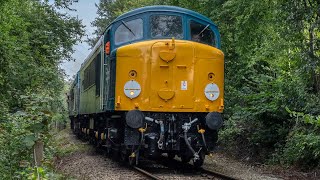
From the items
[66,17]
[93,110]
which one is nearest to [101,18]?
[66,17]

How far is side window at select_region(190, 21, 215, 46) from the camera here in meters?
10.7

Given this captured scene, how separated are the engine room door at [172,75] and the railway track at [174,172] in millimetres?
1479

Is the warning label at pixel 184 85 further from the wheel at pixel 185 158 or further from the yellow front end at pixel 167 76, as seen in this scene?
the wheel at pixel 185 158

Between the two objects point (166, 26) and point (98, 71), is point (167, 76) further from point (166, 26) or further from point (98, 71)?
point (98, 71)

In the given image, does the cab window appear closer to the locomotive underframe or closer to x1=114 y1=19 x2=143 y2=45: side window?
x1=114 y1=19 x2=143 y2=45: side window

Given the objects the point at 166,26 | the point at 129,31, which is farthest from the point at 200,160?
the point at 129,31

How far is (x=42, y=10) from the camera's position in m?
22.9

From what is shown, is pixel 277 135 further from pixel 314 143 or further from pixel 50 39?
pixel 50 39

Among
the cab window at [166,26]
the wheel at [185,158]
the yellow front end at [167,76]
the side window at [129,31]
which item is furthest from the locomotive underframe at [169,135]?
the cab window at [166,26]

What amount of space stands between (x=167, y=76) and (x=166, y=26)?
51.7 inches

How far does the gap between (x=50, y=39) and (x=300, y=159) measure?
49.0ft

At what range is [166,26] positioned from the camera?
1052 centimetres

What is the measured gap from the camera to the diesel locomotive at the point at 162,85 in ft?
32.1

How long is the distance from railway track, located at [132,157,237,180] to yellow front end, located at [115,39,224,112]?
142cm
